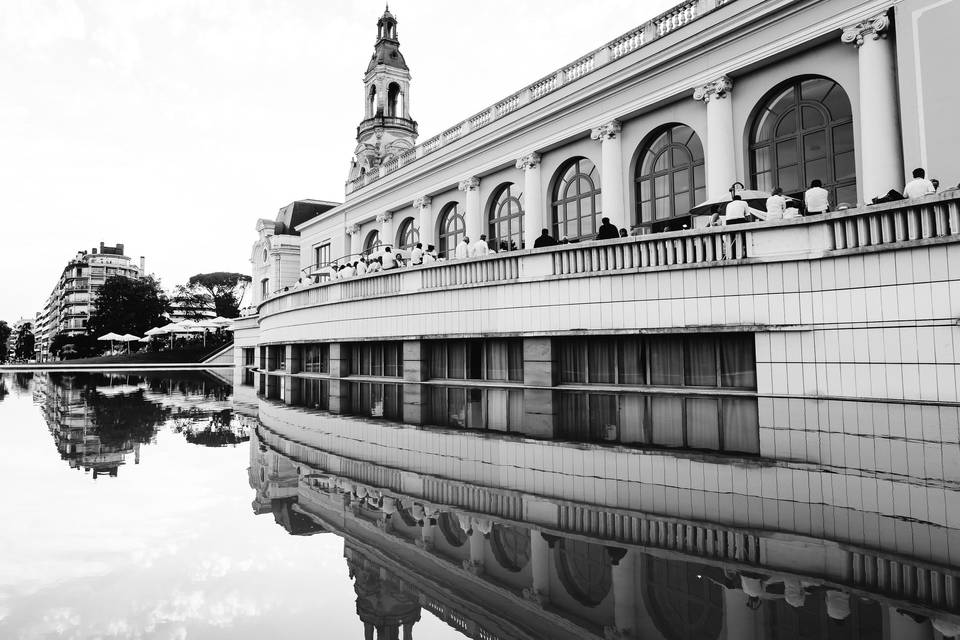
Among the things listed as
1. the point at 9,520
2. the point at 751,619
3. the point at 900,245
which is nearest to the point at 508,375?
the point at 900,245

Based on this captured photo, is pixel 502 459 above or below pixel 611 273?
below

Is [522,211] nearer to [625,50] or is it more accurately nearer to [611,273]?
[625,50]

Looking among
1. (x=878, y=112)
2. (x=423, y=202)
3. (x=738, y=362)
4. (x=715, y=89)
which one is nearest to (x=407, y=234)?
(x=423, y=202)

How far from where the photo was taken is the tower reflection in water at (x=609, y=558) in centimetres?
288

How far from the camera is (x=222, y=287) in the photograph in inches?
4134

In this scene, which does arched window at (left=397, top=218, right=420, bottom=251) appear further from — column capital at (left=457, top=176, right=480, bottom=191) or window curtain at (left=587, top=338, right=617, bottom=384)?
window curtain at (left=587, top=338, right=617, bottom=384)

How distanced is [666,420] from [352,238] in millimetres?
34268

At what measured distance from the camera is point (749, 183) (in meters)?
19.8

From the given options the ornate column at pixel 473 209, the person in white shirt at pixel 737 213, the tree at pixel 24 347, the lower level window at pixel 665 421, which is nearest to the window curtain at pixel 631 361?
the lower level window at pixel 665 421

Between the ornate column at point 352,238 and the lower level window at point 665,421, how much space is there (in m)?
30.1

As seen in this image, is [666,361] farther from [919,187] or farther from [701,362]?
[919,187]

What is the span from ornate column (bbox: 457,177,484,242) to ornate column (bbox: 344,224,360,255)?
1239 centimetres

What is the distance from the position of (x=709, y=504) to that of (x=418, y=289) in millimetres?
13677

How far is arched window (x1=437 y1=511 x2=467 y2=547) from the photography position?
4177 millimetres
